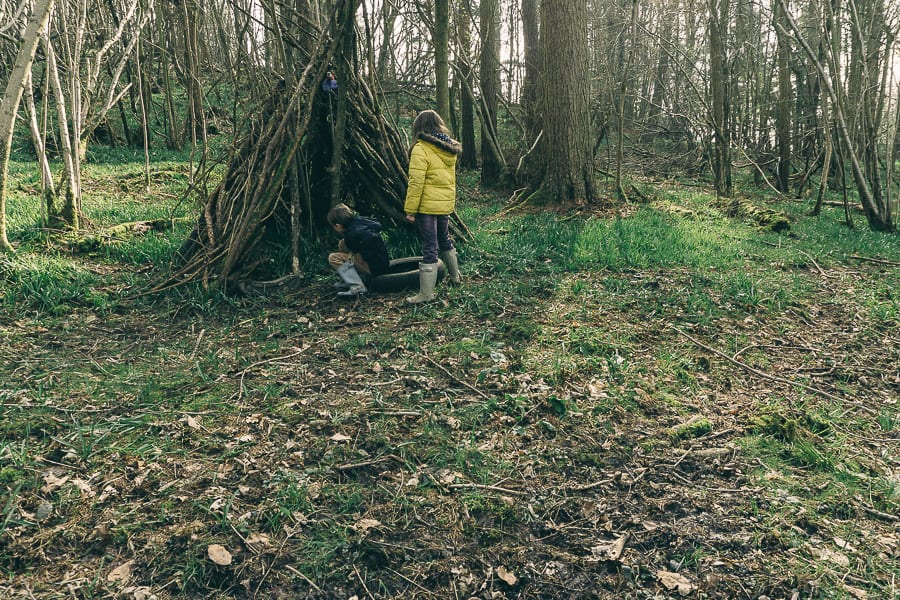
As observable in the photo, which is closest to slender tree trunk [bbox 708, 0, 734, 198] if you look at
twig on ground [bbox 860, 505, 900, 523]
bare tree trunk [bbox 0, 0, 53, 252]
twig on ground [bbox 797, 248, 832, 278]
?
twig on ground [bbox 797, 248, 832, 278]

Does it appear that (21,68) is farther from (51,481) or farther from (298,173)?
(51,481)

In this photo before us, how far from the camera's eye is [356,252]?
17.9 ft

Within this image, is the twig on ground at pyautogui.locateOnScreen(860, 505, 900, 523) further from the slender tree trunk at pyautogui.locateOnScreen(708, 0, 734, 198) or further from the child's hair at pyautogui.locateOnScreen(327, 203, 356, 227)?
the slender tree trunk at pyautogui.locateOnScreen(708, 0, 734, 198)

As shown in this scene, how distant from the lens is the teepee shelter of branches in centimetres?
552

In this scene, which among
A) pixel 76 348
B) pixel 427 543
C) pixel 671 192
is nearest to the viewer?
pixel 427 543

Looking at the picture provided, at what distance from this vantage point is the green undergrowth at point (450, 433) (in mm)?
2555

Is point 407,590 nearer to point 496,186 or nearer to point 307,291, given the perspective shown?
point 307,291

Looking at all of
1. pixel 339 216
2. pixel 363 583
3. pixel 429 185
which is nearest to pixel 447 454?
pixel 363 583

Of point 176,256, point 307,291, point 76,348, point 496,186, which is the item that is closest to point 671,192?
point 496,186

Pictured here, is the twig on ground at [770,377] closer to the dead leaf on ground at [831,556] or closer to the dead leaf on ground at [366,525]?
the dead leaf on ground at [831,556]

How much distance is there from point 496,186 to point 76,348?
26.1 ft

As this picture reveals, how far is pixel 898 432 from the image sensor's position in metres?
3.57

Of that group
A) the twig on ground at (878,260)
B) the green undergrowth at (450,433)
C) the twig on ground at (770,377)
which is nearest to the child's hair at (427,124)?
the green undergrowth at (450,433)

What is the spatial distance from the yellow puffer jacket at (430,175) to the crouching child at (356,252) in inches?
17.8
